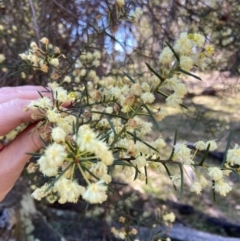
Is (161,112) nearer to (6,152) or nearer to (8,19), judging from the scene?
(6,152)

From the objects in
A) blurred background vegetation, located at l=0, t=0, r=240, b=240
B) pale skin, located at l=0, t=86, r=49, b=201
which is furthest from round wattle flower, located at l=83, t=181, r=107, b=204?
blurred background vegetation, located at l=0, t=0, r=240, b=240

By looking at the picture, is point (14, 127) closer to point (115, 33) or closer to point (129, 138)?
point (129, 138)

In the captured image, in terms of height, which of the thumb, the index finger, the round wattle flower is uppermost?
the index finger

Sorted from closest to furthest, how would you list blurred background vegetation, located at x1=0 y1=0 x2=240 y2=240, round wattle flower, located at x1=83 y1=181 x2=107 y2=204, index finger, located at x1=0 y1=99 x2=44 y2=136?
round wattle flower, located at x1=83 y1=181 x2=107 y2=204, index finger, located at x1=0 y1=99 x2=44 y2=136, blurred background vegetation, located at x1=0 y1=0 x2=240 y2=240

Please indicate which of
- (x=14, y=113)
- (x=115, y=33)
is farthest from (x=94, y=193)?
(x=115, y=33)

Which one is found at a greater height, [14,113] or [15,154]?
[14,113]

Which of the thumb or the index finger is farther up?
the index finger

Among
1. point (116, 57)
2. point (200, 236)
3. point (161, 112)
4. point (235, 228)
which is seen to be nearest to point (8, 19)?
point (116, 57)

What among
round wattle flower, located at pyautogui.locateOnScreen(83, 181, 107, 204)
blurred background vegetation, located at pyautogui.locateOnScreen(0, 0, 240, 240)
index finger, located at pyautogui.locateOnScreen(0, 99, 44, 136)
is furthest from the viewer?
blurred background vegetation, located at pyautogui.locateOnScreen(0, 0, 240, 240)

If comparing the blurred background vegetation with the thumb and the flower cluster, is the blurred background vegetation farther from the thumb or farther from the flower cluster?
the flower cluster
